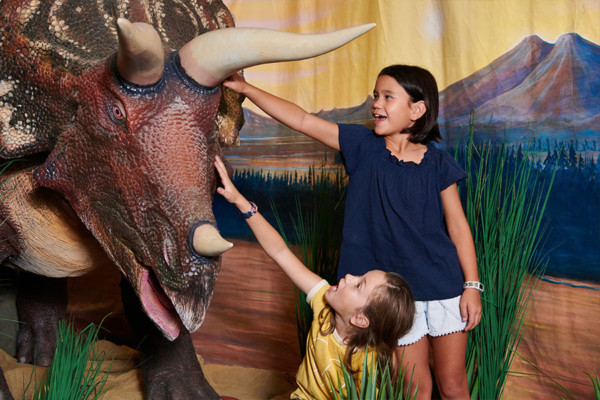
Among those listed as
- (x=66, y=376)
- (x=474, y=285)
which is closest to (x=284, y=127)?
(x=474, y=285)

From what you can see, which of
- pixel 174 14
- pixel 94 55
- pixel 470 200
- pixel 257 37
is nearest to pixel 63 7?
pixel 94 55

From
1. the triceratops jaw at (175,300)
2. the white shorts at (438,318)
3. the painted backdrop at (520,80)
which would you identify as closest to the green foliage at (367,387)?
the white shorts at (438,318)

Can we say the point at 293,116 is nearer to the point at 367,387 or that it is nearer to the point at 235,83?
the point at 235,83

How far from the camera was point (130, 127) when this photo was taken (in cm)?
147

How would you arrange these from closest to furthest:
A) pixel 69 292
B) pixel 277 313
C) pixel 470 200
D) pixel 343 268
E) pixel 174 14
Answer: pixel 174 14 < pixel 343 268 < pixel 470 200 < pixel 277 313 < pixel 69 292

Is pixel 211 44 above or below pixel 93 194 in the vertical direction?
above

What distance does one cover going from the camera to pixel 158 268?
4.86ft

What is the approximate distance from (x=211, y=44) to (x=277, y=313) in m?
2.11

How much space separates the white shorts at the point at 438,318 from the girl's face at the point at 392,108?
0.55 m

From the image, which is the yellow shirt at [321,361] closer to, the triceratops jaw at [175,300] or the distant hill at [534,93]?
the triceratops jaw at [175,300]

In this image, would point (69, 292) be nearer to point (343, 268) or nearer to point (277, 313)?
point (277, 313)

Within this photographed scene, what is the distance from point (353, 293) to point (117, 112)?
77 cm

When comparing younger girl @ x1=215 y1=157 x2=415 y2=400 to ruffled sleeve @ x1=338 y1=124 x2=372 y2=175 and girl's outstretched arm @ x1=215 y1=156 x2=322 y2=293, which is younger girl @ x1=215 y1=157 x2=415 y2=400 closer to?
girl's outstretched arm @ x1=215 y1=156 x2=322 y2=293

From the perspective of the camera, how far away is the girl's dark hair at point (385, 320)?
171 centimetres
